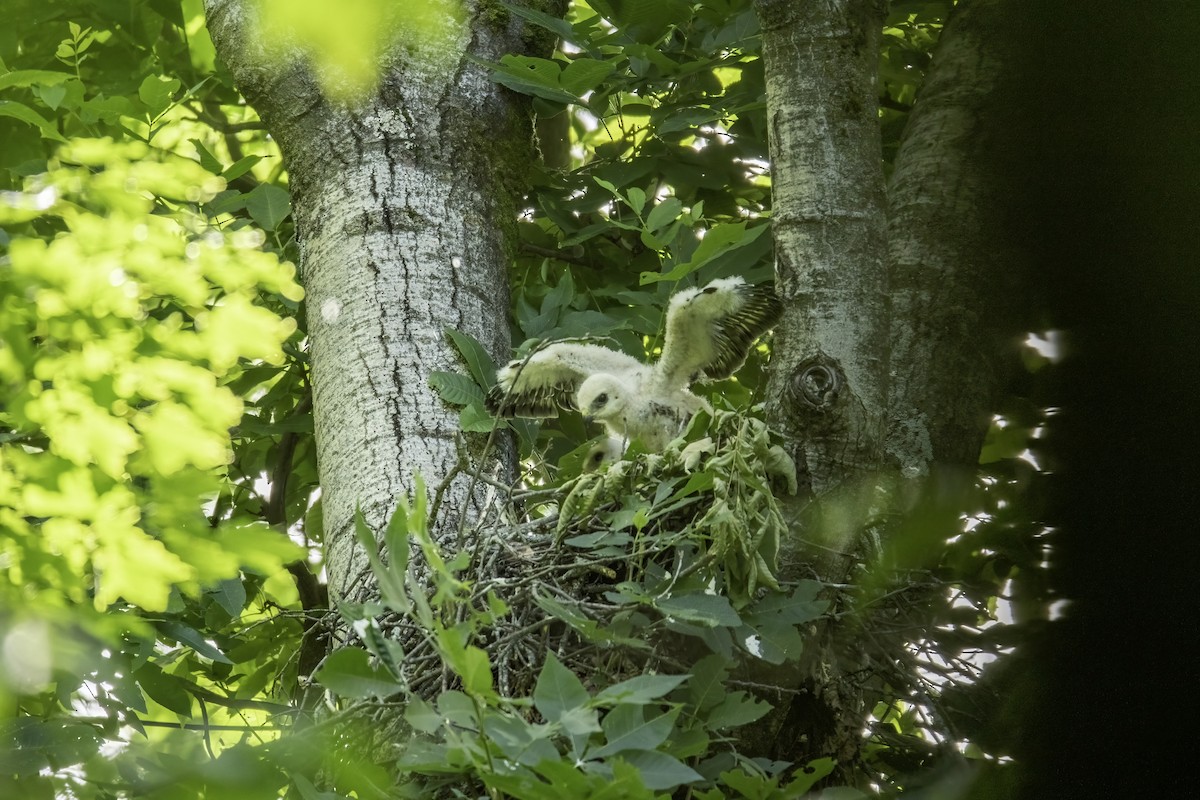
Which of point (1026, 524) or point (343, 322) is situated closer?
point (1026, 524)

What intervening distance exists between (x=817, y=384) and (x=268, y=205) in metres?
1.99

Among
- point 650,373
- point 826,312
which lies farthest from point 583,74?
point 826,312

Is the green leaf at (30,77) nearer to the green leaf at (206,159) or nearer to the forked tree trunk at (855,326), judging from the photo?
the green leaf at (206,159)

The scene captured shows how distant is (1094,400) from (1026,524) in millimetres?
318

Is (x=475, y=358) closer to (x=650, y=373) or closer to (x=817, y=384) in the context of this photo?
(x=650, y=373)

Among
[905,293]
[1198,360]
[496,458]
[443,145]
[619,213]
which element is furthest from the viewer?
[619,213]

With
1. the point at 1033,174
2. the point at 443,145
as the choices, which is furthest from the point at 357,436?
the point at 1033,174

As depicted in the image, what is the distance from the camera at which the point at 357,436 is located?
280 centimetres

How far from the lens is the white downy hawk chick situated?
2736 millimetres

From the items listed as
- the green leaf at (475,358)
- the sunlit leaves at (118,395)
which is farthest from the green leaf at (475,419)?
the sunlit leaves at (118,395)

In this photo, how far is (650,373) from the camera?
3.09 metres

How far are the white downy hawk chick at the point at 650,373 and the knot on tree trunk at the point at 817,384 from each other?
462 mm

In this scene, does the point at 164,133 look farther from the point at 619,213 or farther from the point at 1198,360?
the point at 1198,360

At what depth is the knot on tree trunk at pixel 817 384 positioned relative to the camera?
85.4 inches
